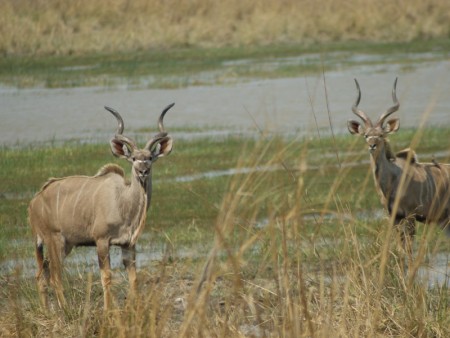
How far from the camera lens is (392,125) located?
10.3 metres

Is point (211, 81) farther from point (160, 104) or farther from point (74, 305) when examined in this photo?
point (74, 305)

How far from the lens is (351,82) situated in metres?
24.7

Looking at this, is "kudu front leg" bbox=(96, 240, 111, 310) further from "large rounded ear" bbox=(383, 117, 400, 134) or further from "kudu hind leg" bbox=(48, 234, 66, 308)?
"large rounded ear" bbox=(383, 117, 400, 134)

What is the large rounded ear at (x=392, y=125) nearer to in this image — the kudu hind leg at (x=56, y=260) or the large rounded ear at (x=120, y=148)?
the large rounded ear at (x=120, y=148)

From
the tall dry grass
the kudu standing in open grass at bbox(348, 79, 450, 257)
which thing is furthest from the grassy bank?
the tall dry grass

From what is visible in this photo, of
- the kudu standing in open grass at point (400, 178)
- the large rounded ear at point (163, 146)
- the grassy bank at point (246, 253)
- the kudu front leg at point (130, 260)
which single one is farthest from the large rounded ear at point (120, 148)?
the kudu standing in open grass at point (400, 178)

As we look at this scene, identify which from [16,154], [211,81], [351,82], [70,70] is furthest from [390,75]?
[16,154]

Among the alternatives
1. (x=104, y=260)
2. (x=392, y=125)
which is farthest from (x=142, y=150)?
(x=392, y=125)

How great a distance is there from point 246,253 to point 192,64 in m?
18.8

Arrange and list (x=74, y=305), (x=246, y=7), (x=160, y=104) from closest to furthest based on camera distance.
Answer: (x=74, y=305) → (x=160, y=104) → (x=246, y=7)

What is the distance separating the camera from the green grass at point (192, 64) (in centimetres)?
2545

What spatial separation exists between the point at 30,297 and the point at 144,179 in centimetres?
155

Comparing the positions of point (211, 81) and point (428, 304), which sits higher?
point (428, 304)

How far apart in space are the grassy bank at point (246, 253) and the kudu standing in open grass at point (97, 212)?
288 mm
